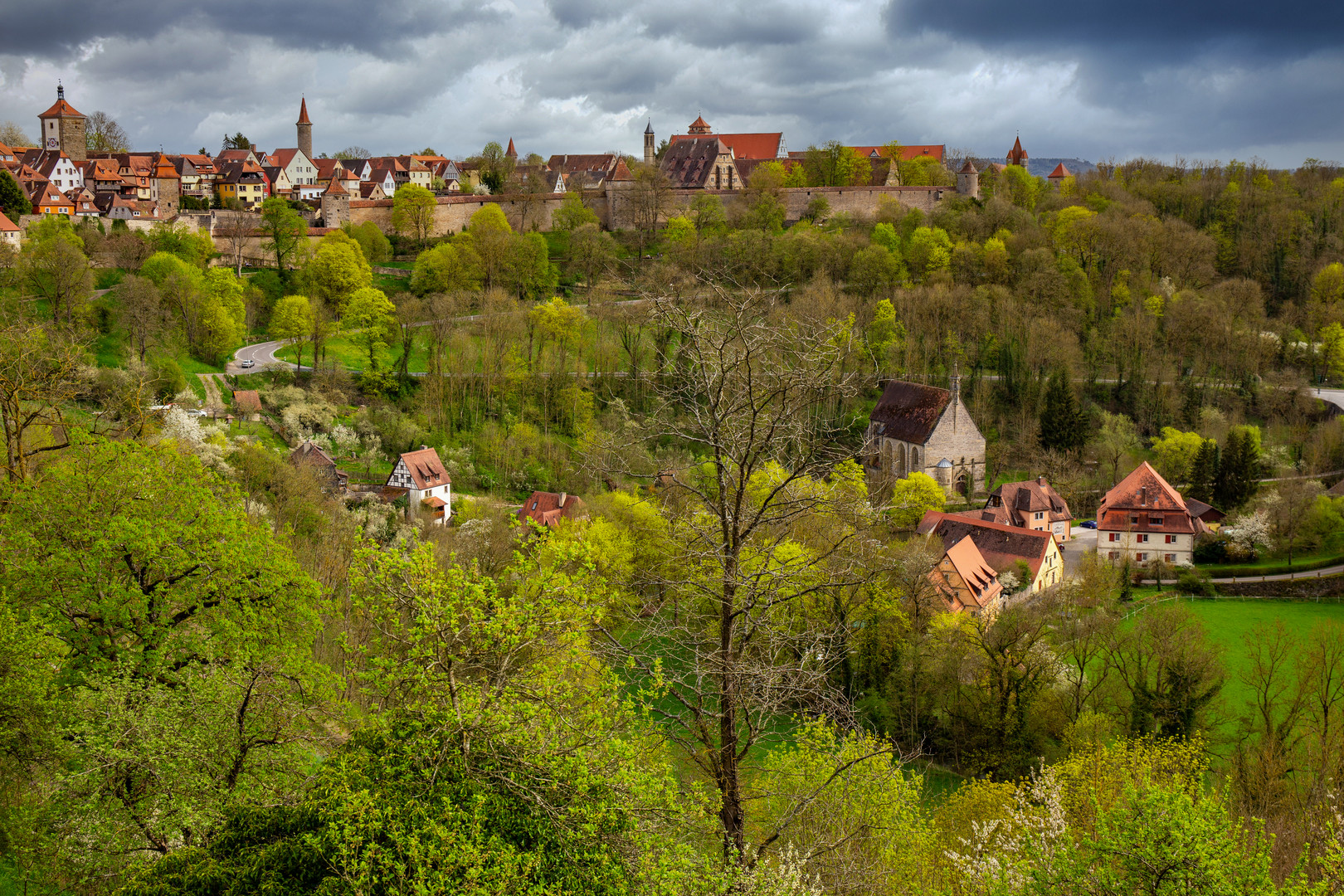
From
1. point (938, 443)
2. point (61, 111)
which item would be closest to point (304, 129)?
point (61, 111)

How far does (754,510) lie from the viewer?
826cm

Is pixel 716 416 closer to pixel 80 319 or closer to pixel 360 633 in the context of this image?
pixel 360 633

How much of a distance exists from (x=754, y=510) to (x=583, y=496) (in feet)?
91.6

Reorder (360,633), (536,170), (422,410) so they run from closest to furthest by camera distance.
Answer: (360,633)
(422,410)
(536,170)

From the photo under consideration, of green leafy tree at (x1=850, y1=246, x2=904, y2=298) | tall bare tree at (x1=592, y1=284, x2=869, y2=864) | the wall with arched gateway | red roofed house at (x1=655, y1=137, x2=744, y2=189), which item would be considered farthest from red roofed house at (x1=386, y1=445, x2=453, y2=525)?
red roofed house at (x1=655, y1=137, x2=744, y2=189)

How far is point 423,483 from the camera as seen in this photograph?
34.2 m

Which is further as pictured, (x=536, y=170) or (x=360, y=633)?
(x=536, y=170)

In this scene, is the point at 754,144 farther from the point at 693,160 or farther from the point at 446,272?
the point at 446,272

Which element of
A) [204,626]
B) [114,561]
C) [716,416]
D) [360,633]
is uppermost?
[716,416]

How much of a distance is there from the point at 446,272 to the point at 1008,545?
32874mm

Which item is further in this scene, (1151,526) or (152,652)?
(1151,526)

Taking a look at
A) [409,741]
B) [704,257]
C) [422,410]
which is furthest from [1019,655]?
[704,257]

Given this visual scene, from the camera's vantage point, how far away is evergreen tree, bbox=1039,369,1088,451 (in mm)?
44500

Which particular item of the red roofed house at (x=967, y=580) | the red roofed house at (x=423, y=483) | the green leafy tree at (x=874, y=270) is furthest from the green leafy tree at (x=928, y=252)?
the red roofed house at (x=423, y=483)
